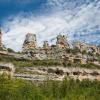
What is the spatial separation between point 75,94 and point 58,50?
1039 inches

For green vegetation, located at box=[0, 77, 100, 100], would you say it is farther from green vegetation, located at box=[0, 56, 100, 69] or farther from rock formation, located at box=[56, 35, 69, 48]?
rock formation, located at box=[56, 35, 69, 48]

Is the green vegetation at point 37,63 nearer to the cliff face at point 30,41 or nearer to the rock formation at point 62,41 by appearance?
the cliff face at point 30,41

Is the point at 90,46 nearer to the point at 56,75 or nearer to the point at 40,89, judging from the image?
the point at 56,75

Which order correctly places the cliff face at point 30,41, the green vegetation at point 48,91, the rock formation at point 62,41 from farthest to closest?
the rock formation at point 62,41
the cliff face at point 30,41
the green vegetation at point 48,91

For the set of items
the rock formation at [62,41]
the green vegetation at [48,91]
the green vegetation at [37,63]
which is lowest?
the green vegetation at [48,91]

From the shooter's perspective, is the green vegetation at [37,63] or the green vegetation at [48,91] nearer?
the green vegetation at [48,91]

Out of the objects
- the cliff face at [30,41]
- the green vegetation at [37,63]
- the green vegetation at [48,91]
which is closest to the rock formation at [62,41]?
the cliff face at [30,41]

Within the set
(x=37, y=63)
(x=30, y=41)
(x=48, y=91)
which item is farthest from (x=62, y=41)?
(x=48, y=91)

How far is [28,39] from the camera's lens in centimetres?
9912

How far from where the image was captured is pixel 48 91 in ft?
219

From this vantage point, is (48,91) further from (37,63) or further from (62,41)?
(62,41)

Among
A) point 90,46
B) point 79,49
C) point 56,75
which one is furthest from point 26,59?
point 90,46

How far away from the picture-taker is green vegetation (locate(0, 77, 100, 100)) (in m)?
61.9

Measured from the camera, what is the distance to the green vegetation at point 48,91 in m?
61.9
